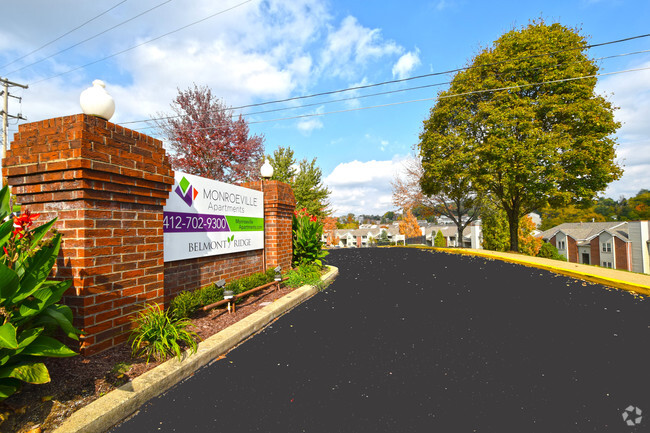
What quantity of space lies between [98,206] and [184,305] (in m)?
1.77

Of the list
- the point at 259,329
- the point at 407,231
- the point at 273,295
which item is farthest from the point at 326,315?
the point at 407,231

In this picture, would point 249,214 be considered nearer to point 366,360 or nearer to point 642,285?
point 366,360

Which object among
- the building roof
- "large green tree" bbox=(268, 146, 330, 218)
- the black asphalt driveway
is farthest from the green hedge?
the building roof

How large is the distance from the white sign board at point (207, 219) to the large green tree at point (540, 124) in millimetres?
12831

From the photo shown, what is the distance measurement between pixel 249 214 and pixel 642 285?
8676 mm

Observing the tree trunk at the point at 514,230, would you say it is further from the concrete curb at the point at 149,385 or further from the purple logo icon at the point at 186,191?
the purple logo icon at the point at 186,191

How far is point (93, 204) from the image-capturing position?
311 centimetres

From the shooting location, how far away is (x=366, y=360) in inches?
136

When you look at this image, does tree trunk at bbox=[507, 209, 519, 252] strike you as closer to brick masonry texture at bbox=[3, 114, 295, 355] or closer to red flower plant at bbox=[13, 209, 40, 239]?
brick masonry texture at bbox=[3, 114, 295, 355]

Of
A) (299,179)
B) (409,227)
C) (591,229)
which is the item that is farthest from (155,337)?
(409,227)

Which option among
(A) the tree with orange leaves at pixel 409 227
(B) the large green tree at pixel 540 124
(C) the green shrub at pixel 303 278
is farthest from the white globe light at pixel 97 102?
(A) the tree with orange leaves at pixel 409 227

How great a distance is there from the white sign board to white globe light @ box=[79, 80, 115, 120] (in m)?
1.51

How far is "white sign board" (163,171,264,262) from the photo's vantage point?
469 cm

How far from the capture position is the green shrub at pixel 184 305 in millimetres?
4096
